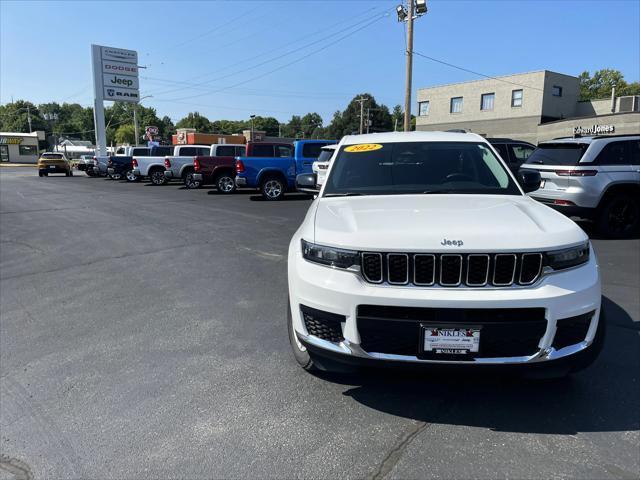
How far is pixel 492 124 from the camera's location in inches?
1489

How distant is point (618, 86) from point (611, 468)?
81.3 metres

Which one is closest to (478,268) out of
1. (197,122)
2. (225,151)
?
(225,151)

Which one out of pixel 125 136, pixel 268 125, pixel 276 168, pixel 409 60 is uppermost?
pixel 268 125

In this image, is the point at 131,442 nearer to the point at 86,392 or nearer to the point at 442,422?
the point at 86,392

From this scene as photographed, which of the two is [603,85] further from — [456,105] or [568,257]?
[568,257]

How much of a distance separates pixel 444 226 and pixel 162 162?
23338 millimetres

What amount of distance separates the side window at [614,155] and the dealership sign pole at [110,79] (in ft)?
127

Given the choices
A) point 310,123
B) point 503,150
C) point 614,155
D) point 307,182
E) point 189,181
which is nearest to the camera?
point 307,182

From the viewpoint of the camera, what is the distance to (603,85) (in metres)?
68.4

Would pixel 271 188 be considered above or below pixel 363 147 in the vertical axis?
below

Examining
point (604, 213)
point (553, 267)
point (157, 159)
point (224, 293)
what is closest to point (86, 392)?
point (224, 293)

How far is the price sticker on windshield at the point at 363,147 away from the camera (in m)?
4.27

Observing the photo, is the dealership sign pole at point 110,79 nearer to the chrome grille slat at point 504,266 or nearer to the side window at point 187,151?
the side window at point 187,151

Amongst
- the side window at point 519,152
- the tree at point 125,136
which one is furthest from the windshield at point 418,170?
the tree at point 125,136
